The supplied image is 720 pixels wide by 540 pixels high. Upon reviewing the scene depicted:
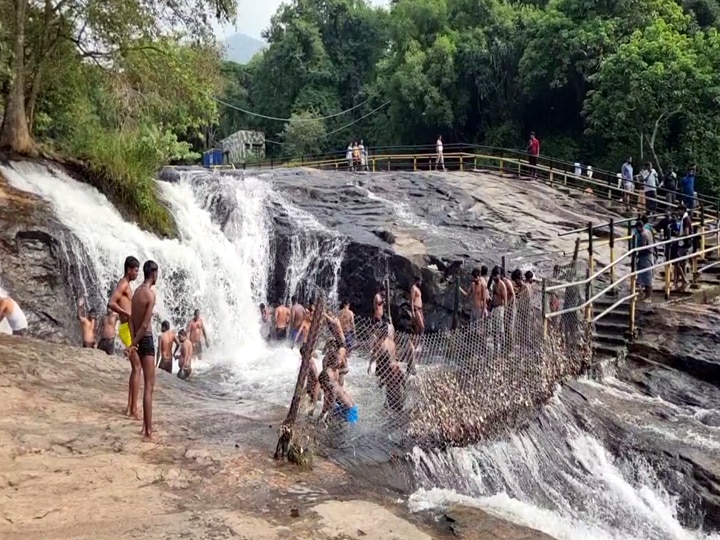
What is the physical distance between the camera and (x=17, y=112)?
15188mm

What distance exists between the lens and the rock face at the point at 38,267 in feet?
40.5

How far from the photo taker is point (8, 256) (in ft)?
40.8

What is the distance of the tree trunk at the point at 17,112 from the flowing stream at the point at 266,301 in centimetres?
79

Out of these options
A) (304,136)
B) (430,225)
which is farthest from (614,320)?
(304,136)

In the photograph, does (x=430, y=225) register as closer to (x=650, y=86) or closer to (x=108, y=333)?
(x=108, y=333)

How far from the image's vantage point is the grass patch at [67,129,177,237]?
15625mm

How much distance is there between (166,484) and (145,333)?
4.99 feet

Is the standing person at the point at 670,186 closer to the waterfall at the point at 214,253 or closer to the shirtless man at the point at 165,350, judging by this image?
the waterfall at the point at 214,253

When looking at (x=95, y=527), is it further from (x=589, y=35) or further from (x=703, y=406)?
(x=589, y=35)

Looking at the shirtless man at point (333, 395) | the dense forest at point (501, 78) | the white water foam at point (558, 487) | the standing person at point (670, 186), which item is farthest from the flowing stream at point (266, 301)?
the dense forest at point (501, 78)

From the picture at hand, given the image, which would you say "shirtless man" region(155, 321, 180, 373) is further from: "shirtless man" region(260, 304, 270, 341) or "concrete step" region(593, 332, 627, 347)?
"concrete step" region(593, 332, 627, 347)

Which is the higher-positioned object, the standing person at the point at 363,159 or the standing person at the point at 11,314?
the standing person at the point at 363,159

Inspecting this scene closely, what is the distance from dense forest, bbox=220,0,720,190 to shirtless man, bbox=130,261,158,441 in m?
20.0

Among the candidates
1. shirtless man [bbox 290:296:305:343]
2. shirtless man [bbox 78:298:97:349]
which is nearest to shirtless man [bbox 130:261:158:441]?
shirtless man [bbox 78:298:97:349]
